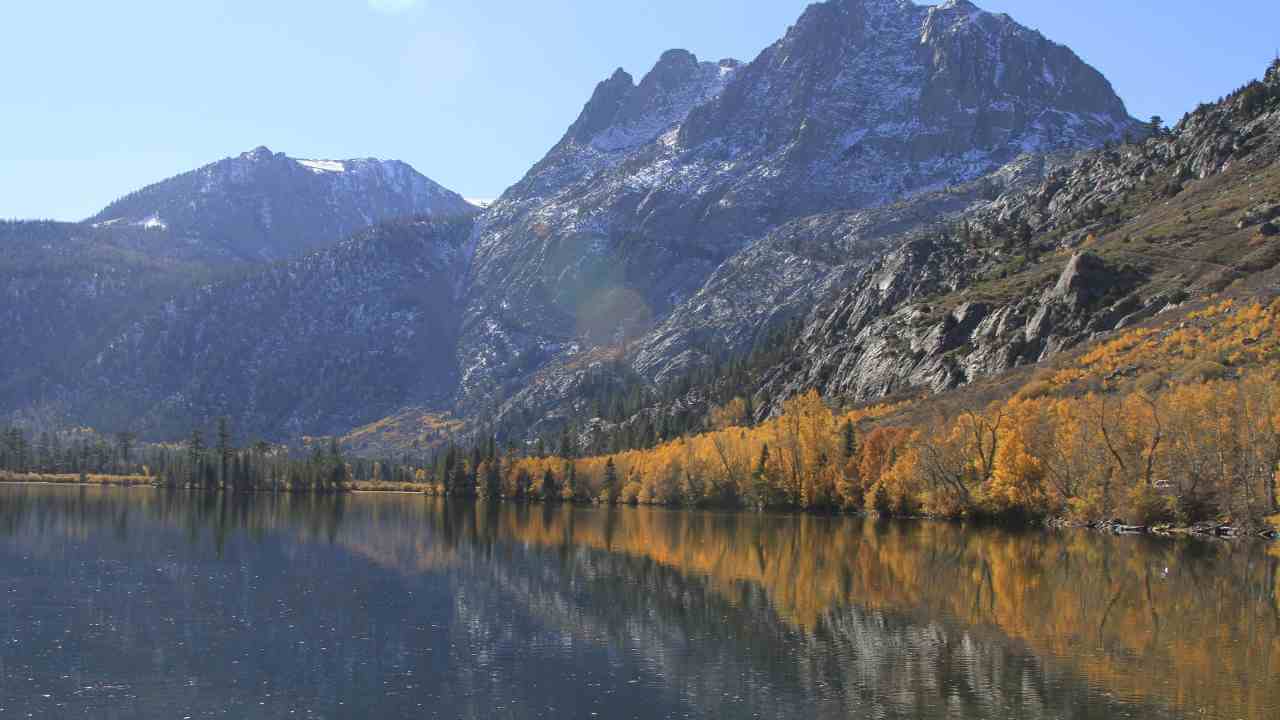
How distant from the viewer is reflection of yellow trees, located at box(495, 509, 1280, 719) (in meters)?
44.7

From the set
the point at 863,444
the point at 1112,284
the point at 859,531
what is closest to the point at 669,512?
the point at 863,444

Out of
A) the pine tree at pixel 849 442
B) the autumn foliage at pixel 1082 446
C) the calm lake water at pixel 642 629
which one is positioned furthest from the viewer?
the pine tree at pixel 849 442

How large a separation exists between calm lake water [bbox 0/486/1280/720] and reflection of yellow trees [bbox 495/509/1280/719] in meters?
0.28

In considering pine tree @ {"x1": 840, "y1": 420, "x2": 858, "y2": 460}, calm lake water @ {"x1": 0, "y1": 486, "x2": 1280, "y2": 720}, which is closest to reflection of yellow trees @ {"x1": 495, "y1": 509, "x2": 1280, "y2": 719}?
calm lake water @ {"x1": 0, "y1": 486, "x2": 1280, "y2": 720}

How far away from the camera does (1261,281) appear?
488ft

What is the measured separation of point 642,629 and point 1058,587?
30.6 m

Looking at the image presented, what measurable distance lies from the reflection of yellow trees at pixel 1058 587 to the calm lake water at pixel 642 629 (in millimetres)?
282

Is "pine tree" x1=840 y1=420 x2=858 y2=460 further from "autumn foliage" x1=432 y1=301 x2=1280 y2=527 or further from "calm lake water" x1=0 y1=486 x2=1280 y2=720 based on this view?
"calm lake water" x1=0 y1=486 x2=1280 y2=720

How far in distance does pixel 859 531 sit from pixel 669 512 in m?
55.9

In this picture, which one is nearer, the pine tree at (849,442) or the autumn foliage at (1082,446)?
the autumn foliage at (1082,446)

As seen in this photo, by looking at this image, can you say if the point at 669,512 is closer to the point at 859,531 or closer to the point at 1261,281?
the point at 859,531

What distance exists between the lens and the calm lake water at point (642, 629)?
4056 centimetres

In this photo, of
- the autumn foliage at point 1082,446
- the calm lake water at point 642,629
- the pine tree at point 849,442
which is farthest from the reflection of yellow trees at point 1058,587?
the pine tree at point 849,442

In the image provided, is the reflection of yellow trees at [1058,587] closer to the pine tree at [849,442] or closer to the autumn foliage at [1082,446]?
the autumn foliage at [1082,446]
